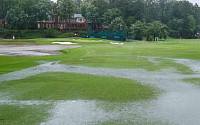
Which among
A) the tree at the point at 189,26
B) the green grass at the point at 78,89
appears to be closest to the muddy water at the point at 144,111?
the green grass at the point at 78,89

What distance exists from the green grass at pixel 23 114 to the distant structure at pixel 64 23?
10713cm

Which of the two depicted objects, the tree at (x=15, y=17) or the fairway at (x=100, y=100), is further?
the tree at (x=15, y=17)

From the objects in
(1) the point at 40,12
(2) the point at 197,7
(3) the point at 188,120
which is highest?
(2) the point at 197,7

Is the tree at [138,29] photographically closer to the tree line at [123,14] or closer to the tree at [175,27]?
the tree line at [123,14]

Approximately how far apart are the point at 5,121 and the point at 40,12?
9480 centimetres

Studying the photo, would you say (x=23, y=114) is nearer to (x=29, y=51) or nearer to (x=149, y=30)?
→ (x=29, y=51)

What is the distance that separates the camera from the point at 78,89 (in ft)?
27.2

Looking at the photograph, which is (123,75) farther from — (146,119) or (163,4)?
(163,4)

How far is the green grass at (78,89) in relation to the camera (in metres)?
7.24

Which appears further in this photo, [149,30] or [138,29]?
[138,29]

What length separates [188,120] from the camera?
5.24m

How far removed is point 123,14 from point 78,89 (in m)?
116

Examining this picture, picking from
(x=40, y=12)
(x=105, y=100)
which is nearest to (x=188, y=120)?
(x=105, y=100)

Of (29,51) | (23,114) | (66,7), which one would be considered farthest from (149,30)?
(23,114)
